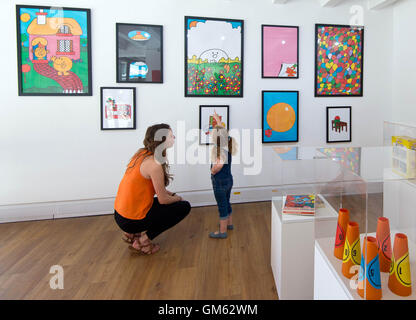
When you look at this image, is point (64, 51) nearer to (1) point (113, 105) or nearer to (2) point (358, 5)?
(1) point (113, 105)

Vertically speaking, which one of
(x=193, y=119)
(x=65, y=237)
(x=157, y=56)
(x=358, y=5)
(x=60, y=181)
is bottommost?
(x=65, y=237)

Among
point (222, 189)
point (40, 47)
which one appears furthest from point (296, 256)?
point (40, 47)

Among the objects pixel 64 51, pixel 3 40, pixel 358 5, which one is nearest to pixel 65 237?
pixel 64 51

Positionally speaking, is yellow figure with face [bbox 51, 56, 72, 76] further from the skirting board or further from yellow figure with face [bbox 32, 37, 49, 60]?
the skirting board

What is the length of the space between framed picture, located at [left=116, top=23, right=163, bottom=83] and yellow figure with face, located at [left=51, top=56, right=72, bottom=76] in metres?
0.62

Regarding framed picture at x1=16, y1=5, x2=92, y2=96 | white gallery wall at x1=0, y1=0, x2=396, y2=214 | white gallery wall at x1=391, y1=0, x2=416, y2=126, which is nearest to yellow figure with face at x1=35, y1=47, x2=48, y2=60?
framed picture at x1=16, y1=5, x2=92, y2=96

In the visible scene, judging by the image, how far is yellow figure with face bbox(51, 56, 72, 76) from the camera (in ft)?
11.3

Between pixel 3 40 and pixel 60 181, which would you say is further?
pixel 60 181

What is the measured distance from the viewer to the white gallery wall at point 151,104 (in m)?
3.48

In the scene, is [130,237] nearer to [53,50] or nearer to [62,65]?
[62,65]

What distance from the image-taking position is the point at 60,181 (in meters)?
3.64

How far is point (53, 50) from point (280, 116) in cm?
321

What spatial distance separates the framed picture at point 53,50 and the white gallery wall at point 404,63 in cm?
449

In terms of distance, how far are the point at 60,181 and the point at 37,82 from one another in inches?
51.3
